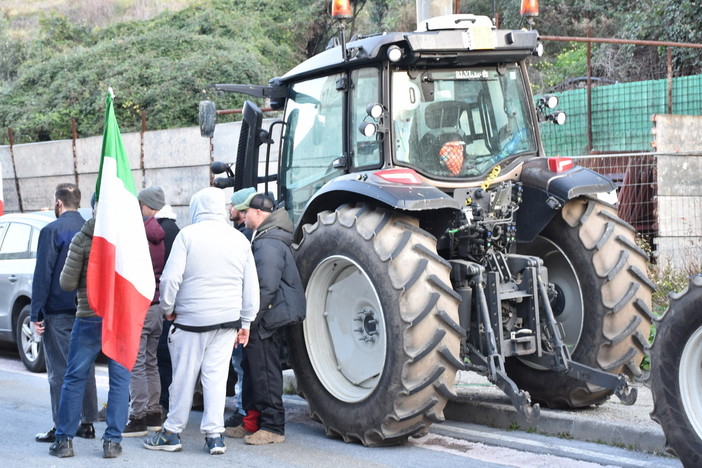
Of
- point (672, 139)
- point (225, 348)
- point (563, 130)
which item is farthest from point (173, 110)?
point (225, 348)

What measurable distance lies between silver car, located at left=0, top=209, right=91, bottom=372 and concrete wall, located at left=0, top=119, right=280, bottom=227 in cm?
371

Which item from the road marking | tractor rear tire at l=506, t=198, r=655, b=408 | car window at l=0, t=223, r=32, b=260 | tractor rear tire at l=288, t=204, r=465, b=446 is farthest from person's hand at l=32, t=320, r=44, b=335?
car window at l=0, t=223, r=32, b=260

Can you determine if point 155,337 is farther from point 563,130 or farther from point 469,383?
point 563,130

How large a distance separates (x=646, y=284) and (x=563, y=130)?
25.3 ft

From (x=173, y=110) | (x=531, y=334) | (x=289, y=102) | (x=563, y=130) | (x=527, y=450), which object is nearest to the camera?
(x=527, y=450)

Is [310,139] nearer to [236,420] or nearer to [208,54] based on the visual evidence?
[236,420]

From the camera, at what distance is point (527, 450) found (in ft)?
22.2

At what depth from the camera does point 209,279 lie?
A: 274 inches

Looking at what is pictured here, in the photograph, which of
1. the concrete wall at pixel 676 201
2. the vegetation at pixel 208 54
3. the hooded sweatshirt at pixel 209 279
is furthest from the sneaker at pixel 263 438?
the vegetation at pixel 208 54

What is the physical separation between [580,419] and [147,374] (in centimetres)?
331

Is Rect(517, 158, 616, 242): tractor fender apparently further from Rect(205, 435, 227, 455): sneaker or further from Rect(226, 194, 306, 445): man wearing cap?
Rect(205, 435, 227, 455): sneaker

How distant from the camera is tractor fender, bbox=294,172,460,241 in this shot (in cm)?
667

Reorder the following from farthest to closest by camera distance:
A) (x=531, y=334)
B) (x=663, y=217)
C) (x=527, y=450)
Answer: (x=663, y=217)
(x=531, y=334)
(x=527, y=450)

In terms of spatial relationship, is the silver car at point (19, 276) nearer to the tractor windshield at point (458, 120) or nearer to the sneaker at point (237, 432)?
the sneaker at point (237, 432)
